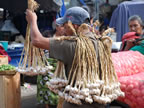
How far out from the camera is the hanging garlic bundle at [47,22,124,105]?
1.61m

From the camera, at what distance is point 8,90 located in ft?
10.1

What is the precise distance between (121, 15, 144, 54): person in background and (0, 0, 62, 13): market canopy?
2337 mm

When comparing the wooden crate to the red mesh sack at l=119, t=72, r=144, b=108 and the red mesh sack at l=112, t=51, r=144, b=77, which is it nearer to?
the red mesh sack at l=112, t=51, r=144, b=77

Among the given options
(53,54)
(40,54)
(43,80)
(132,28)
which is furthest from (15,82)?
(132,28)

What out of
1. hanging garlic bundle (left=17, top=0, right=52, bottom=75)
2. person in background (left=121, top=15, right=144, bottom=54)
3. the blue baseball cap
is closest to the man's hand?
the blue baseball cap

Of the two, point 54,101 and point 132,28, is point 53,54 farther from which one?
point 132,28

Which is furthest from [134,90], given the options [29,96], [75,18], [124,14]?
[124,14]

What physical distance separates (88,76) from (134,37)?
72.1 inches

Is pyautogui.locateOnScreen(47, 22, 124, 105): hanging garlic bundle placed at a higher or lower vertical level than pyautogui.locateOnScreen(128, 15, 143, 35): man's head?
lower

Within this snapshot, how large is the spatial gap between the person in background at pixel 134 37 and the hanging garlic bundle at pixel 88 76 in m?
1.26

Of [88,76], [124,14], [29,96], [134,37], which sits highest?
[124,14]

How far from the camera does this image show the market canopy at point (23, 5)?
5.29 meters

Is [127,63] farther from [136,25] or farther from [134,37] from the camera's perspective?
[136,25]

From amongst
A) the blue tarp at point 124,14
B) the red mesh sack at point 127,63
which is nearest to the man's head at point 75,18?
the red mesh sack at point 127,63
